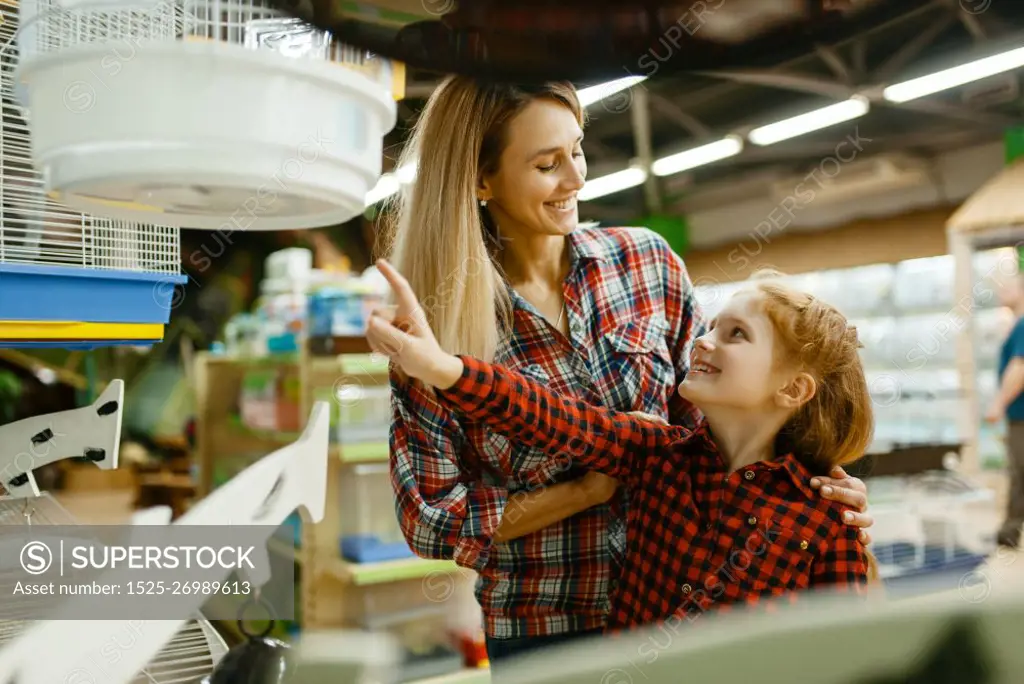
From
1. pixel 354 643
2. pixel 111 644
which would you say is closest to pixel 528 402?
pixel 354 643

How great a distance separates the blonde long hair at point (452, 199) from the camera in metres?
0.69

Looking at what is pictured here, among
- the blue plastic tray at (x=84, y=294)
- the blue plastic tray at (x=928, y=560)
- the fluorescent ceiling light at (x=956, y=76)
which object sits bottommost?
the blue plastic tray at (x=928, y=560)

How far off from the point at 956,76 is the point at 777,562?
71cm

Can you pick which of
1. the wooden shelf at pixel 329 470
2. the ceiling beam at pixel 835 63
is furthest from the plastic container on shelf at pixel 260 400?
the ceiling beam at pixel 835 63

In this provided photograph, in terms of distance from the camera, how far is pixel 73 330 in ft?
2.18

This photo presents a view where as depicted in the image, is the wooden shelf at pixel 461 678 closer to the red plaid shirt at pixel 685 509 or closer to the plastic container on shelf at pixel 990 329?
the red plaid shirt at pixel 685 509

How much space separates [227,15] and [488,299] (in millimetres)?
333

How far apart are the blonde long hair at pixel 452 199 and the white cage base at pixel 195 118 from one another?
0.23 metres

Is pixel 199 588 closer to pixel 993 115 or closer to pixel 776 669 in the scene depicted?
pixel 776 669

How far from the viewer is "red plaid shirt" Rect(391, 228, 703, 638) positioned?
2.50 ft

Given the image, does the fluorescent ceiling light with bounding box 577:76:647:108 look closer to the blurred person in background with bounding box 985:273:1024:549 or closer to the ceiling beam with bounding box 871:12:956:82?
the ceiling beam with bounding box 871:12:956:82

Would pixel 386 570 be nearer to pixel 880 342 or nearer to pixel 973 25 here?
pixel 880 342

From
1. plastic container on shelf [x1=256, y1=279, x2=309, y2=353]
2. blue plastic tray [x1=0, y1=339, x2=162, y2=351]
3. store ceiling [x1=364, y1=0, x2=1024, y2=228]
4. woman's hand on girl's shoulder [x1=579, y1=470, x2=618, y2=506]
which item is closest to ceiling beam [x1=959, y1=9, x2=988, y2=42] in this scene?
store ceiling [x1=364, y1=0, x2=1024, y2=228]

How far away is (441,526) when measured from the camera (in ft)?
2.49
